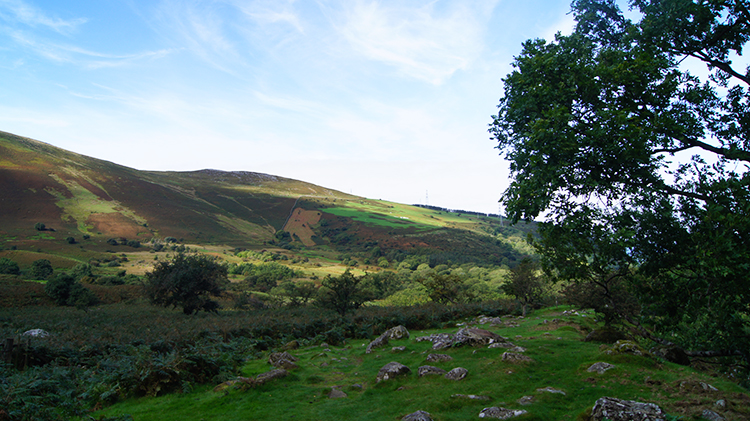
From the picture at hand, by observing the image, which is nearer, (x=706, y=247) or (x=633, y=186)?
(x=706, y=247)

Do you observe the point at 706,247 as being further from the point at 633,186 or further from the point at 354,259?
the point at 354,259

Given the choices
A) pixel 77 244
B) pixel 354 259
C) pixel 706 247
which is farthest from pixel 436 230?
pixel 706 247

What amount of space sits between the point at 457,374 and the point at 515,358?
2279 mm

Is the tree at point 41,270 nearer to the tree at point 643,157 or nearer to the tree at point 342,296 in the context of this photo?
the tree at point 342,296

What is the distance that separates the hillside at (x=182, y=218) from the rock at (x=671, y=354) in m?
95.3

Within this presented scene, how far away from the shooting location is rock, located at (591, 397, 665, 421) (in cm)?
721

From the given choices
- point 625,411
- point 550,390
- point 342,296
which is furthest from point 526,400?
point 342,296

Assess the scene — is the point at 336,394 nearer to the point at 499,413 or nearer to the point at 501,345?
the point at 499,413

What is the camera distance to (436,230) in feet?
474

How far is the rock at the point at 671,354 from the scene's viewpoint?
1220cm

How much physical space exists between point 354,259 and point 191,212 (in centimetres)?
6216

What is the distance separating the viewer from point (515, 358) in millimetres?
12523

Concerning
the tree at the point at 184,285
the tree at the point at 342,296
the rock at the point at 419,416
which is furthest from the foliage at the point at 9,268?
the rock at the point at 419,416

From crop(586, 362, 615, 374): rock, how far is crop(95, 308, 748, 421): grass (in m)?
0.18
